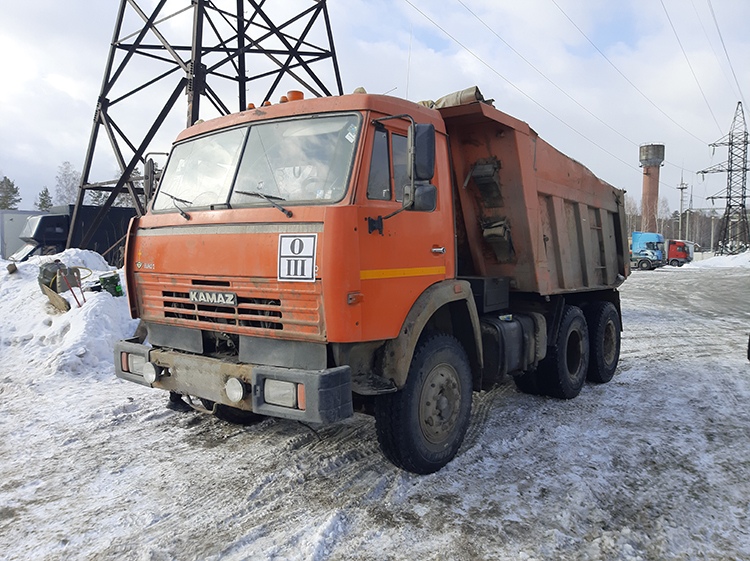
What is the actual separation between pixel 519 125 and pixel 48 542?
502cm

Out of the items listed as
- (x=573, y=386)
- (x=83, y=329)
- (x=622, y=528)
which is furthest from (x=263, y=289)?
(x=83, y=329)

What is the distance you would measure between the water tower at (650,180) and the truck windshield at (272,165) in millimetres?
65837

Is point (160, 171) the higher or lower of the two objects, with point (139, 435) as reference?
higher

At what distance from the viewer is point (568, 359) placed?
6801mm

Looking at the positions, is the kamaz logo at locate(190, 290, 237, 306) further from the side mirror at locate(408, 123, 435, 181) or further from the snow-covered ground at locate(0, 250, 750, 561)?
the side mirror at locate(408, 123, 435, 181)

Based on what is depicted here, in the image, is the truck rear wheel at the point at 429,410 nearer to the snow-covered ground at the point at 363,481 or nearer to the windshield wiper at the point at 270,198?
the snow-covered ground at the point at 363,481

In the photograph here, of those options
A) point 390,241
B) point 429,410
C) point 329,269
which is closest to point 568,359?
point 429,410

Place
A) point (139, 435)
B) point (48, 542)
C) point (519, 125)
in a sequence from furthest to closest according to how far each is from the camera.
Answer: point (519, 125) → point (139, 435) → point (48, 542)

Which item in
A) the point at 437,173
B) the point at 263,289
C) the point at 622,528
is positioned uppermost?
the point at 437,173

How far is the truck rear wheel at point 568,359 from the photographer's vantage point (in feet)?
20.7

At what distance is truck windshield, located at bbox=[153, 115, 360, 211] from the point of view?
375 cm

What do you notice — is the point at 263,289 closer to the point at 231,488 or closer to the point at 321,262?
the point at 321,262

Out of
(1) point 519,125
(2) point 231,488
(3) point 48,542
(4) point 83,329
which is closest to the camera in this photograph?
(3) point 48,542

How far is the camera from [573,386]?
21.5 ft
